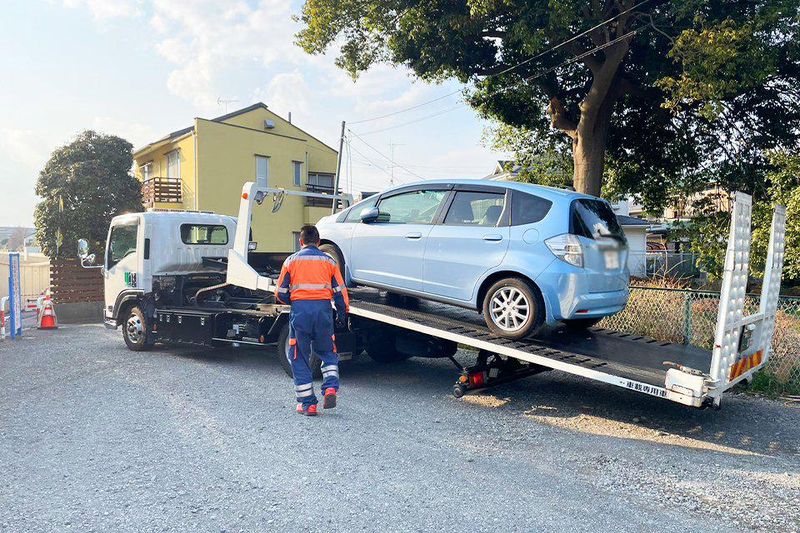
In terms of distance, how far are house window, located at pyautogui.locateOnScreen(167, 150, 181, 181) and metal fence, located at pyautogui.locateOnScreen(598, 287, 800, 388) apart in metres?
22.0

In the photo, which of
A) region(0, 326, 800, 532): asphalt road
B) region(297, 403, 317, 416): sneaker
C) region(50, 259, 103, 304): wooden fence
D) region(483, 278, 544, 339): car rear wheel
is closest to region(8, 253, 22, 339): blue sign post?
region(50, 259, 103, 304): wooden fence

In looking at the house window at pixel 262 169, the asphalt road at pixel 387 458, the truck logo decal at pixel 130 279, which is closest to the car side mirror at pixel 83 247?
the truck logo decal at pixel 130 279

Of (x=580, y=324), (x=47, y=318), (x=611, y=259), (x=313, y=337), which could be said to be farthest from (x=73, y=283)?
(x=611, y=259)

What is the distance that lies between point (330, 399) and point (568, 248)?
270 centimetres

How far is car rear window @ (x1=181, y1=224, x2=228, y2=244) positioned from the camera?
9438mm

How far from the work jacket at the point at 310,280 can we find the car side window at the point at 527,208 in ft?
6.07

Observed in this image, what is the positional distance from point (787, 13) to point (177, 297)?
429 inches

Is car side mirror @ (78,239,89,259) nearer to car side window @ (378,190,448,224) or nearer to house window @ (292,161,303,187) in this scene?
car side window @ (378,190,448,224)

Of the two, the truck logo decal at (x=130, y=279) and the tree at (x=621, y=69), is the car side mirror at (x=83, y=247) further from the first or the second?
the tree at (x=621, y=69)

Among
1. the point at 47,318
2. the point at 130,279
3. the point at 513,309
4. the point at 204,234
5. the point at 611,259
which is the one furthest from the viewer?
the point at 47,318

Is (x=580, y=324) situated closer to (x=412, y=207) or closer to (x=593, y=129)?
(x=412, y=207)

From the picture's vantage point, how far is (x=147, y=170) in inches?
1167

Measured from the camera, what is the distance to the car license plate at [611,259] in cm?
555

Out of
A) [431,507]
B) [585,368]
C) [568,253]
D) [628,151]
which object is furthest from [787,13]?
[431,507]
